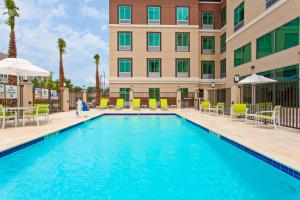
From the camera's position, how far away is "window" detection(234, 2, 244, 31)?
2011cm

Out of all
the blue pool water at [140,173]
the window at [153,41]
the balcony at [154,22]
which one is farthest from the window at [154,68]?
the blue pool water at [140,173]

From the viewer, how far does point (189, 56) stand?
2781 cm

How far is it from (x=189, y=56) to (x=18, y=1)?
60.6ft

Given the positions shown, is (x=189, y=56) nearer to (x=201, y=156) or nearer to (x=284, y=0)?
(x=284, y=0)

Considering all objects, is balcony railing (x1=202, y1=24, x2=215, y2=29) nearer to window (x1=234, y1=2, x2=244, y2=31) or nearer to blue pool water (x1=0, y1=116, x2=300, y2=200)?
window (x1=234, y1=2, x2=244, y2=31)


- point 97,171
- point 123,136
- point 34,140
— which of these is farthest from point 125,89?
point 97,171

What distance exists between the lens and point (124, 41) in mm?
27203

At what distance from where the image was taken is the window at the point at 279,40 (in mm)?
13180

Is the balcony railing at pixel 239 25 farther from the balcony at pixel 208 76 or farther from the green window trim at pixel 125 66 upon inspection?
the green window trim at pixel 125 66

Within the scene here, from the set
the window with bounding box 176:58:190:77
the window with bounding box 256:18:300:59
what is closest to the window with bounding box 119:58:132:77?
the window with bounding box 176:58:190:77

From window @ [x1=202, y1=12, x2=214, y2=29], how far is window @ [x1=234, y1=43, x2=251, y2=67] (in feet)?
30.6

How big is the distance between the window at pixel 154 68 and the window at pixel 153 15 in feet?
15.4

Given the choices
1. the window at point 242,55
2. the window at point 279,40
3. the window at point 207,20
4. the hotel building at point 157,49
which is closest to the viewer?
the window at point 279,40

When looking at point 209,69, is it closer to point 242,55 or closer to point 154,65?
point 154,65
